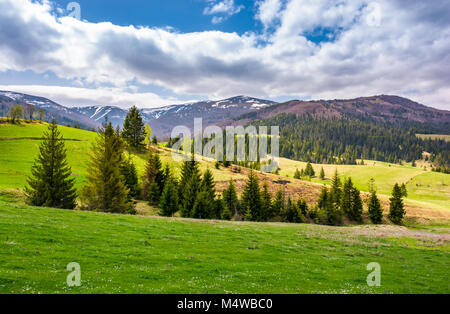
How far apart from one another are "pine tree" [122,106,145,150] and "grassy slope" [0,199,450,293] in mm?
85170

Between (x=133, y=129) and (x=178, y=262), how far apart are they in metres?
101

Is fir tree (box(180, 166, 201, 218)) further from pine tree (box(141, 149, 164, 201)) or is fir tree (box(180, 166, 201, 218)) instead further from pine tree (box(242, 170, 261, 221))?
pine tree (box(242, 170, 261, 221))

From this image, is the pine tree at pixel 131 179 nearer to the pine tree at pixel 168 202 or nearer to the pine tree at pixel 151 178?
the pine tree at pixel 151 178

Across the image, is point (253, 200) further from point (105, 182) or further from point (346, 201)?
point (105, 182)

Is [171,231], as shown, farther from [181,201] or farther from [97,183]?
[181,201]

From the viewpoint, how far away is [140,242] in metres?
20.1

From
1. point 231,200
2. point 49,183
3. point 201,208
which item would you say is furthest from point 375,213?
point 49,183

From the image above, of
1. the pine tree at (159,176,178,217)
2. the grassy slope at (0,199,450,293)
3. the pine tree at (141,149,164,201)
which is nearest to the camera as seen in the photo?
the grassy slope at (0,199,450,293)

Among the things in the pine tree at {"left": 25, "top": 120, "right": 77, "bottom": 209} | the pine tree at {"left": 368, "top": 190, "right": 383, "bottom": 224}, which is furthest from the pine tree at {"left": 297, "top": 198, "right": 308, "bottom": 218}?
the pine tree at {"left": 25, "top": 120, "right": 77, "bottom": 209}

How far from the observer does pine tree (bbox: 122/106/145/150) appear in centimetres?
10562

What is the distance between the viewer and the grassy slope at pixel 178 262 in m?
11.7

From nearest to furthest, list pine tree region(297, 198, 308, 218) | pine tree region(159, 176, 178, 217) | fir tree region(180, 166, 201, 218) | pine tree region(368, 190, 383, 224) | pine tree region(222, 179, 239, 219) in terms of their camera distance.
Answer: pine tree region(159, 176, 178, 217) → fir tree region(180, 166, 201, 218) → pine tree region(222, 179, 239, 219) → pine tree region(297, 198, 308, 218) → pine tree region(368, 190, 383, 224)
